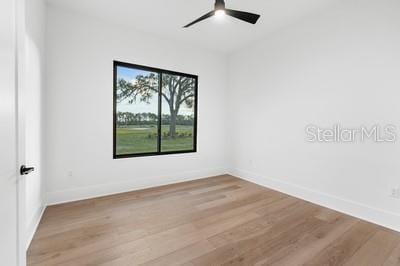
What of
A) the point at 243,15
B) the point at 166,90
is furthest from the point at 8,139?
the point at 166,90

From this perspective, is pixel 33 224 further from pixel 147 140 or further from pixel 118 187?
pixel 147 140

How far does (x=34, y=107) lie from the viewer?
2.29 m

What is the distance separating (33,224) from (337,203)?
3921mm

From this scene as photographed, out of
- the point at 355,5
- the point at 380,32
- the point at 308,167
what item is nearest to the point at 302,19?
the point at 355,5

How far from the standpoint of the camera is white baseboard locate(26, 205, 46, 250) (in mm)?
1971

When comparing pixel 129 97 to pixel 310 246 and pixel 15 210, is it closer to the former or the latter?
pixel 15 210

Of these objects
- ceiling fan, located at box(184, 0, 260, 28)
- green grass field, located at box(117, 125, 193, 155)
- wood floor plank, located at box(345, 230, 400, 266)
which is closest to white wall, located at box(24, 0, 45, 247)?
green grass field, located at box(117, 125, 193, 155)

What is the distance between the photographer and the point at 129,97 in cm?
364

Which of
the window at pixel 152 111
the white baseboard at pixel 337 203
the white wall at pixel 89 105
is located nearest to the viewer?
the white baseboard at pixel 337 203

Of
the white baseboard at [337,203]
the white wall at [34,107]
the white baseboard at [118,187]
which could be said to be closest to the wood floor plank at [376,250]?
the white baseboard at [337,203]

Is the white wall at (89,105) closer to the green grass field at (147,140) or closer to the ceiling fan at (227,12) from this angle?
the green grass field at (147,140)

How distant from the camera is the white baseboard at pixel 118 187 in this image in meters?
2.93

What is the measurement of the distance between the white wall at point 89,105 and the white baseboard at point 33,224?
0.41 metres

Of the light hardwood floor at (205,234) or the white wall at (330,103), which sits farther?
the white wall at (330,103)
